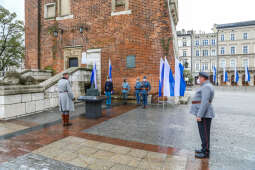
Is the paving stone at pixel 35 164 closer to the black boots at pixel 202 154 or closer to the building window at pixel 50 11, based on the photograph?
the black boots at pixel 202 154

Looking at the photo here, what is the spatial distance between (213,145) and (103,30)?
34.0 feet

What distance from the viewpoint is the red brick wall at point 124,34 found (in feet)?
36.6

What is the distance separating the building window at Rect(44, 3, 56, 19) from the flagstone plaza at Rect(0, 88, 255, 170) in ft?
33.4

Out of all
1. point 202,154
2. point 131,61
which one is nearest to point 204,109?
point 202,154

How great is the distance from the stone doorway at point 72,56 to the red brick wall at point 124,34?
470mm

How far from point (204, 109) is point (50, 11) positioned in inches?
568

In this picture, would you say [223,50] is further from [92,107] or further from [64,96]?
[64,96]

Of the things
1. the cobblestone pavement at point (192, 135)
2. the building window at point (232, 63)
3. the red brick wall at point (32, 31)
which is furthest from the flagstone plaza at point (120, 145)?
the building window at point (232, 63)

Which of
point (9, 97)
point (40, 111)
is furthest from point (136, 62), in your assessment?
point (9, 97)

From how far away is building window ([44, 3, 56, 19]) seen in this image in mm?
13506

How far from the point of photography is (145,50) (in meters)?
11.3

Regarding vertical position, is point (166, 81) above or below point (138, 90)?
above

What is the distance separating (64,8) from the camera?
1329 centimetres

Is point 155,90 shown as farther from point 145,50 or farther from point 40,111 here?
point 40,111
